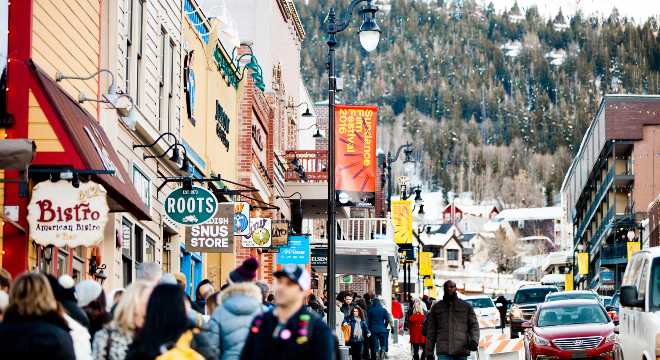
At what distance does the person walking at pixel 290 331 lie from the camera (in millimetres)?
8188

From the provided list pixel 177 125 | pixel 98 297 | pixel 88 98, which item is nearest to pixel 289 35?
pixel 177 125

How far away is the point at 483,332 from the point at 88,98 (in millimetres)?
33196

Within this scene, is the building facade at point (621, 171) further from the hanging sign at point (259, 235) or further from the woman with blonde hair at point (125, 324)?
the woman with blonde hair at point (125, 324)

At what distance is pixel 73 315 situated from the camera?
9898 mm

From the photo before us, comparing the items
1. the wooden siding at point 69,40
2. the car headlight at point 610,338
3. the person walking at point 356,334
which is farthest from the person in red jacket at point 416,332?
the wooden siding at point 69,40

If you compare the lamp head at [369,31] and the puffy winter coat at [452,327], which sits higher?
the lamp head at [369,31]

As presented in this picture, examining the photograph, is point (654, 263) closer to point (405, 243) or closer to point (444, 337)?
point (444, 337)

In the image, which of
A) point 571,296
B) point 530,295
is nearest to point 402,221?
point 530,295

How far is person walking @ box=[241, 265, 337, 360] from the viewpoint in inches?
322

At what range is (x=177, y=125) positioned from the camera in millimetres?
24703

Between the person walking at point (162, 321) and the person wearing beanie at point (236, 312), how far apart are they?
252cm

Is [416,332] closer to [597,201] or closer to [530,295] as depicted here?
[530,295]

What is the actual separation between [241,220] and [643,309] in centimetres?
1284

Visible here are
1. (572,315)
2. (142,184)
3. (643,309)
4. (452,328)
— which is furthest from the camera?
(572,315)
